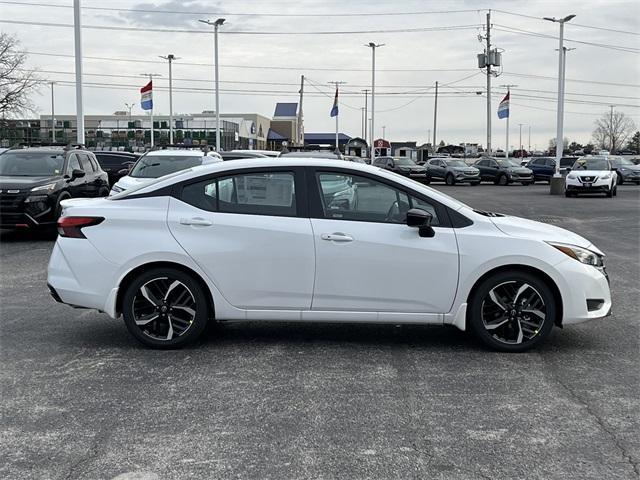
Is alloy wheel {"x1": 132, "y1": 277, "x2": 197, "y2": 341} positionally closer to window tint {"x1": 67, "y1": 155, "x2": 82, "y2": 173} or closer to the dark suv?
the dark suv

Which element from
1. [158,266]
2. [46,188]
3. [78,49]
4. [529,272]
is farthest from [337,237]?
[78,49]

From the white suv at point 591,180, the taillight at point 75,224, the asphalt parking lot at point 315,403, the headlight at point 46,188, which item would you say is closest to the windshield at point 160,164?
the headlight at point 46,188

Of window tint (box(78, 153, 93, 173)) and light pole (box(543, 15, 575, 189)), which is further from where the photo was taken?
light pole (box(543, 15, 575, 189))

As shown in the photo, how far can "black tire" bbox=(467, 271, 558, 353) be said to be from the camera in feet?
18.4

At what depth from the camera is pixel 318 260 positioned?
18.3 feet

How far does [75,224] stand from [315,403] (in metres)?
2.72

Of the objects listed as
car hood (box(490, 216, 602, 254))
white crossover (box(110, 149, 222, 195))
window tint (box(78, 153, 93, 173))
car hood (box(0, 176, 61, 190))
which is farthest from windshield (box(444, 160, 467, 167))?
car hood (box(490, 216, 602, 254))

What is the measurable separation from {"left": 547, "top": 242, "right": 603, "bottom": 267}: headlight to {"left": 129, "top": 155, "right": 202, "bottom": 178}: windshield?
1051 centimetres

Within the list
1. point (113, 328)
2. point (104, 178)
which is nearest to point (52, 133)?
point (104, 178)

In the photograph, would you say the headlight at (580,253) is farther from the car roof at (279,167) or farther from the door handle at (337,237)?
the door handle at (337,237)

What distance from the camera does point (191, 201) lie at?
228 inches

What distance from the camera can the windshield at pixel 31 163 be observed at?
13.3 metres

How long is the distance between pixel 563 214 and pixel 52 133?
2715 inches

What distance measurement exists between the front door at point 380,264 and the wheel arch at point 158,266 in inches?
35.3
